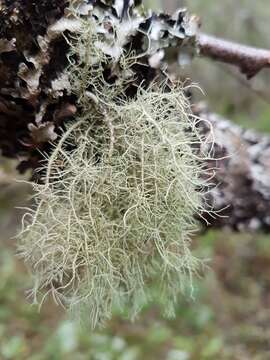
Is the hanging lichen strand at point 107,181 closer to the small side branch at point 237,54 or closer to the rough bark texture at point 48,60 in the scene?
the rough bark texture at point 48,60

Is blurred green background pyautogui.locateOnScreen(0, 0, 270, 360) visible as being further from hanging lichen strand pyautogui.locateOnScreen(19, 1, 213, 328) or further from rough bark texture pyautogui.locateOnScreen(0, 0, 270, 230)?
hanging lichen strand pyautogui.locateOnScreen(19, 1, 213, 328)

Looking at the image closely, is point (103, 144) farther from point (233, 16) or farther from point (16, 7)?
point (233, 16)

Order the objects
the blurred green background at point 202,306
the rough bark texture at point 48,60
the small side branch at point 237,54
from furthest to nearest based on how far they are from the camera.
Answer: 1. the blurred green background at point 202,306
2. the small side branch at point 237,54
3. the rough bark texture at point 48,60

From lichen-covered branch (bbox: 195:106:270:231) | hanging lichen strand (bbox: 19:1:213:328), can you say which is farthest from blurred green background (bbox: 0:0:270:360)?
hanging lichen strand (bbox: 19:1:213:328)

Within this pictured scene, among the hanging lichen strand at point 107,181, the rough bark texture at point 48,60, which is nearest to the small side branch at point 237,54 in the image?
the rough bark texture at point 48,60

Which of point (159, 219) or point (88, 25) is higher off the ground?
point (88, 25)

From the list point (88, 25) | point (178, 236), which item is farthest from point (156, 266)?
point (88, 25)
